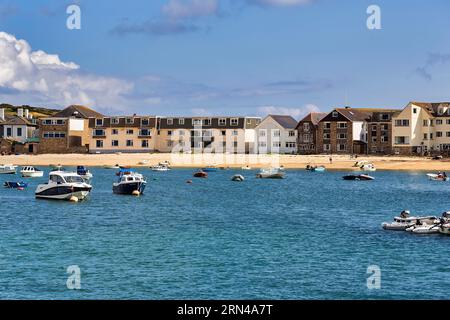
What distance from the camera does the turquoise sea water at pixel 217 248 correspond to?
116ft

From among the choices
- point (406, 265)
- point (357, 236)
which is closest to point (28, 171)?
point (357, 236)

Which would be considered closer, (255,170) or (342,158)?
(255,170)

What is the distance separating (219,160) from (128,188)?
81.3 metres

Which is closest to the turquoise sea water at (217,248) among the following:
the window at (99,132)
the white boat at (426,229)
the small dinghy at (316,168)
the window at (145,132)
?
the white boat at (426,229)

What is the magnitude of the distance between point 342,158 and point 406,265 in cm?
12160

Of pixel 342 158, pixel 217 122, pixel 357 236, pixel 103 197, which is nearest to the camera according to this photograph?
pixel 357 236

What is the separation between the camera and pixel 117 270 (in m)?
39.4

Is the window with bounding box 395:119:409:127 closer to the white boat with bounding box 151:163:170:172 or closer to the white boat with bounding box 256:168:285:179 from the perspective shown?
the white boat with bounding box 256:168:285:179

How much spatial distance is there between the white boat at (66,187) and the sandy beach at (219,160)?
78.9 meters

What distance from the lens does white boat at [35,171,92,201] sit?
7600 cm

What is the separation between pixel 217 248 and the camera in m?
46.8

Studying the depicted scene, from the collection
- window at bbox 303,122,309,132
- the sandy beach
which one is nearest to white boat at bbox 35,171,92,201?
the sandy beach

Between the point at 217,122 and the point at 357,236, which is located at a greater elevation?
the point at 217,122

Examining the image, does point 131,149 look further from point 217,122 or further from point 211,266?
point 211,266
